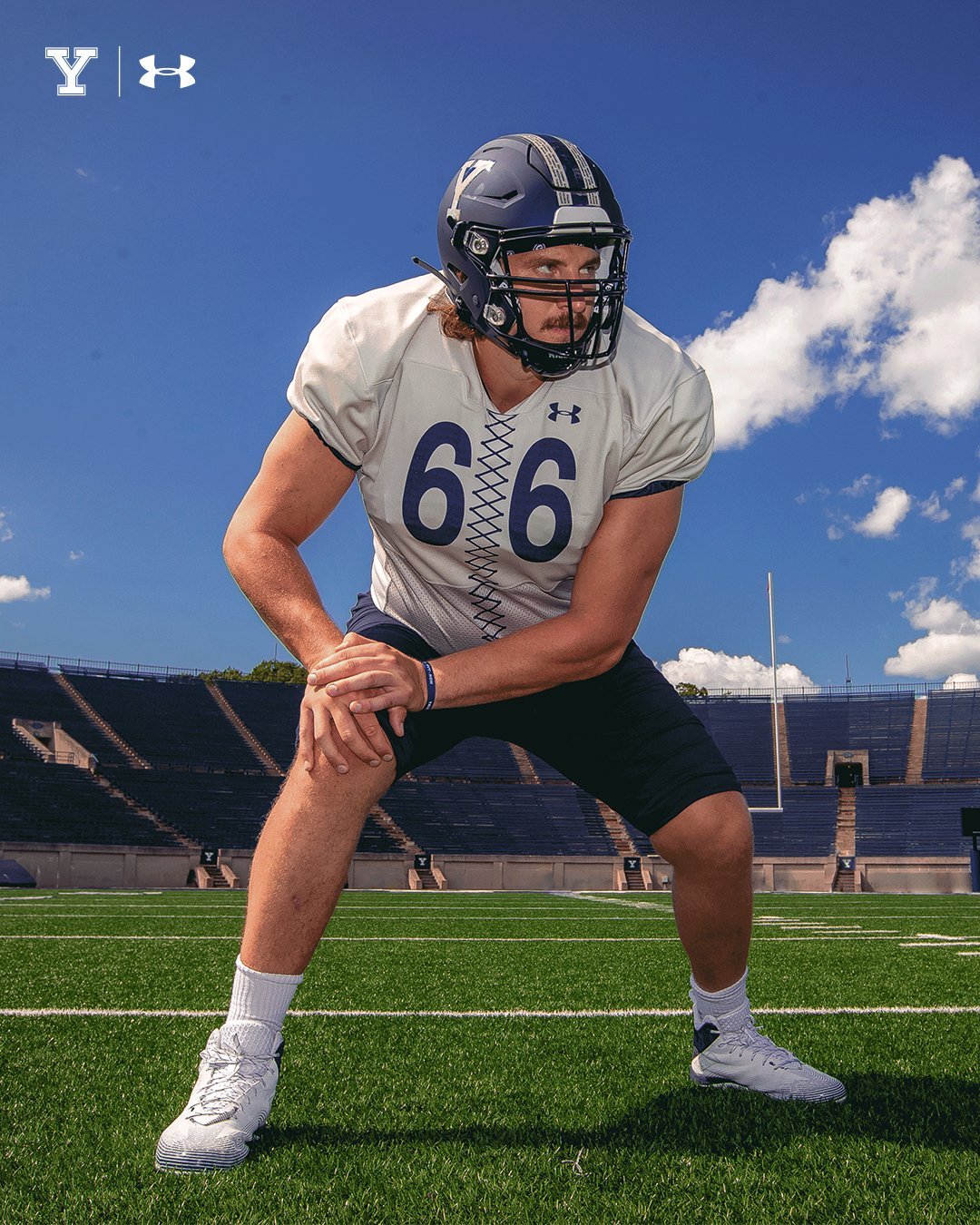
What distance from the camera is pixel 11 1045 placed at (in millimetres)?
2996

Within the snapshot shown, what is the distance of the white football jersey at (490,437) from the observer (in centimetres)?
233

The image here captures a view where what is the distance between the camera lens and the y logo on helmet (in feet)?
7.52

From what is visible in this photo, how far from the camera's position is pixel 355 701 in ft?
6.53

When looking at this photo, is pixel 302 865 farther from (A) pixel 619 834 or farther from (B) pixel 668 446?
(A) pixel 619 834

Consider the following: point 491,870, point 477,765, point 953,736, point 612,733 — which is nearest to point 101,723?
point 477,765

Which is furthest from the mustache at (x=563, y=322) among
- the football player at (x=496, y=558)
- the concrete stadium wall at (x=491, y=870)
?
the concrete stadium wall at (x=491, y=870)

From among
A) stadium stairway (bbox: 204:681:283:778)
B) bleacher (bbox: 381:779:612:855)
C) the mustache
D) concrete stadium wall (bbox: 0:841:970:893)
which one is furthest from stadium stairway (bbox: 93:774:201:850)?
the mustache

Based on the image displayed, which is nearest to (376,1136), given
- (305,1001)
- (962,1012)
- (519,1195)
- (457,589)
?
(519,1195)

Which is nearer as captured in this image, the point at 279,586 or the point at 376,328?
the point at 279,586

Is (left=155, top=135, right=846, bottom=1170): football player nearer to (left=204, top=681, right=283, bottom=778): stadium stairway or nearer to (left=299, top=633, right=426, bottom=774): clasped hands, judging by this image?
(left=299, top=633, right=426, bottom=774): clasped hands

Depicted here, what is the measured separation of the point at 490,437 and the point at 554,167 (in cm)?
59

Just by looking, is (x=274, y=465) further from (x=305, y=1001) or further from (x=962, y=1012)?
(x=962, y=1012)

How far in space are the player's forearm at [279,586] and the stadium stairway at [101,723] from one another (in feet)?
101

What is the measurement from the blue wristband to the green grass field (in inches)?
33.3
